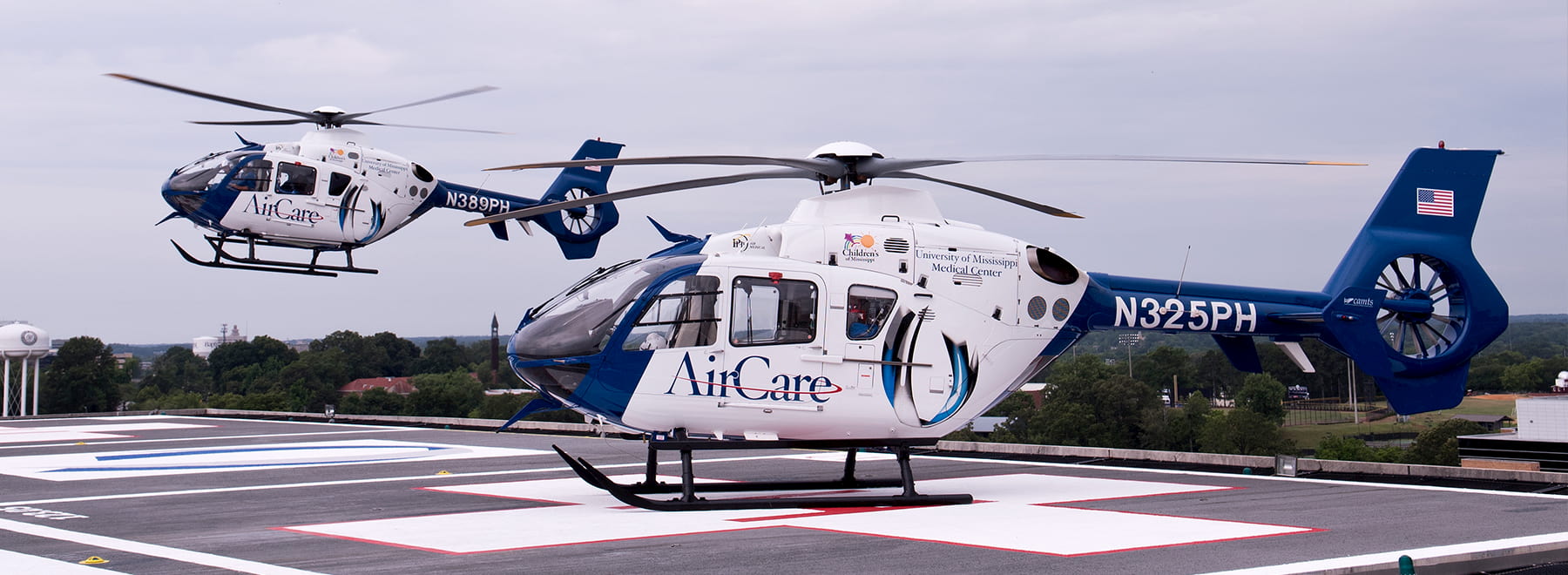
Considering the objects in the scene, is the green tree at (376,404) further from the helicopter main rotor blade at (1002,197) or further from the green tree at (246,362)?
the helicopter main rotor blade at (1002,197)

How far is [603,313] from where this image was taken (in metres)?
12.1

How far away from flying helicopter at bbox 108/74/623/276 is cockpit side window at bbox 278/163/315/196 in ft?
0.06

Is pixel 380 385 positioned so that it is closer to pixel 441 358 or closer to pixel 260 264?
pixel 441 358

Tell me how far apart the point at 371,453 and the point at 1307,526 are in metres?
15.5

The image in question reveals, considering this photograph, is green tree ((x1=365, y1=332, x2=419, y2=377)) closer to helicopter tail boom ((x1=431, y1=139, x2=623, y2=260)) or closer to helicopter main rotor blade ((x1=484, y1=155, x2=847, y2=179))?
helicopter tail boom ((x1=431, y1=139, x2=623, y2=260))

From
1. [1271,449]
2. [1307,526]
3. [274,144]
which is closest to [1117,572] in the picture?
[1307,526]

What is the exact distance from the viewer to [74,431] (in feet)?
95.0

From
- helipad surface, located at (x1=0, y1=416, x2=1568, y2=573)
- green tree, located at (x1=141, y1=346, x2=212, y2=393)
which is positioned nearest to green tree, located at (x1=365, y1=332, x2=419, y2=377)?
green tree, located at (x1=141, y1=346, x2=212, y2=393)

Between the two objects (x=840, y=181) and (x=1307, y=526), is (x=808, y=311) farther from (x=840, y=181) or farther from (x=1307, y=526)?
(x=1307, y=526)

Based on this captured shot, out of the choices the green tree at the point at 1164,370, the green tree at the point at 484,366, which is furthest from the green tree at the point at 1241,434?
the green tree at the point at 484,366

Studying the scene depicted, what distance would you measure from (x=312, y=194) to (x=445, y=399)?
49738 millimetres

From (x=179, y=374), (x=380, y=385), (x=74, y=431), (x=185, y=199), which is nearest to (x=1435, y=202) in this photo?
(x=185, y=199)

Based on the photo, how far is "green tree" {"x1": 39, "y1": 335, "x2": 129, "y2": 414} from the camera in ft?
252

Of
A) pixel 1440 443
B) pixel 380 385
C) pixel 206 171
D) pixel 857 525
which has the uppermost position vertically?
pixel 206 171
